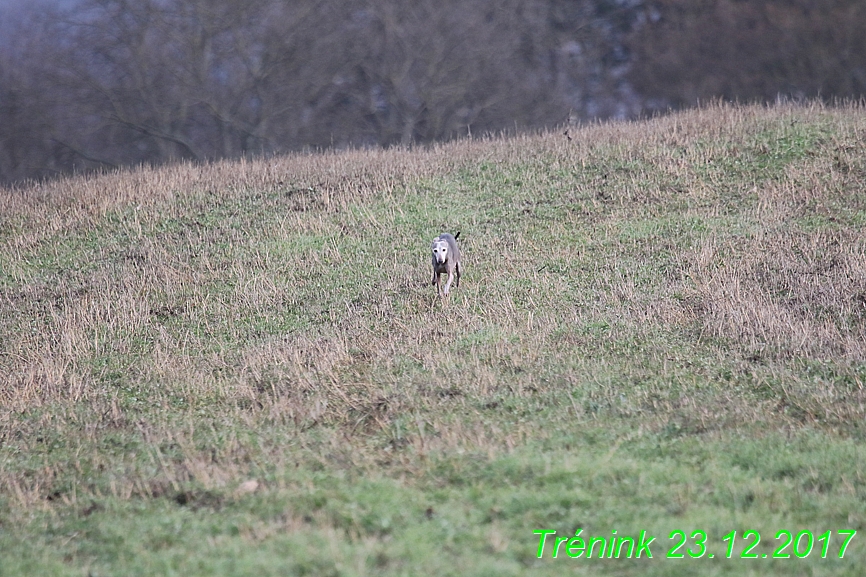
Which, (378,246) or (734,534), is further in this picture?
(378,246)

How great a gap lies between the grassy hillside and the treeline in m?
17.9

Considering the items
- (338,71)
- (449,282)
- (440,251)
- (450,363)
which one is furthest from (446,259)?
(338,71)

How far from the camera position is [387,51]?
126ft

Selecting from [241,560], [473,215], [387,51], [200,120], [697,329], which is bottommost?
[241,560]

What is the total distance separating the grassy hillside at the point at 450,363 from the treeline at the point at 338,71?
17.9m

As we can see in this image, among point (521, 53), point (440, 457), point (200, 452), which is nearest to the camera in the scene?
point (440, 457)

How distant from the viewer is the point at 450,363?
9.19 m

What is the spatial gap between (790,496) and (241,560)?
3.56m

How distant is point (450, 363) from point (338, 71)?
Result: 103ft

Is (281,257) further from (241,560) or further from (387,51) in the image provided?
(387,51)

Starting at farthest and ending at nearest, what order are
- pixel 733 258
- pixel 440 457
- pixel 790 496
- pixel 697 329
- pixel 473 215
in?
pixel 473 215
pixel 733 258
pixel 697 329
pixel 440 457
pixel 790 496

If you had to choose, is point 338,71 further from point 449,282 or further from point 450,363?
point 450,363

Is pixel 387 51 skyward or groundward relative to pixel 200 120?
skyward

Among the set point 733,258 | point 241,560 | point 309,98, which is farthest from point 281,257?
point 309,98
